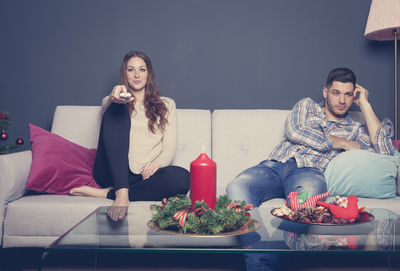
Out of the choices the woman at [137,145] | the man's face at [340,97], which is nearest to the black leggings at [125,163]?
the woman at [137,145]

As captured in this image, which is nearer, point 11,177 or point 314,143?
point 11,177

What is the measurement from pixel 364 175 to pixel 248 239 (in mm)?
1137

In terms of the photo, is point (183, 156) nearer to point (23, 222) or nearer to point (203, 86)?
point (203, 86)

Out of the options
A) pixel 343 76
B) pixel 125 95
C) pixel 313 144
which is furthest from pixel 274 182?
pixel 125 95

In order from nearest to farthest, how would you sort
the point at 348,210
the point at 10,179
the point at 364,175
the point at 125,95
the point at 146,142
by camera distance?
the point at 348,210 → the point at 125,95 → the point at 10,179 → the point at 364,175 → the point at 146,142

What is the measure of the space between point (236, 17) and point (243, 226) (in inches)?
82.5

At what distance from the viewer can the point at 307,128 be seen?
2.22 m

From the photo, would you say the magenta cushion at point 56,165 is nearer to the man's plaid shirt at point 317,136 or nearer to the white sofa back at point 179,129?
the white sofa back at point 179,129

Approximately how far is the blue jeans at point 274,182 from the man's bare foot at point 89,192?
64cm

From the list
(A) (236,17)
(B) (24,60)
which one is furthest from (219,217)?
(B) (24,60)

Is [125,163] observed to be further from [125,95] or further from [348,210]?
[348,210]

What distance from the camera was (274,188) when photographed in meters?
2.06

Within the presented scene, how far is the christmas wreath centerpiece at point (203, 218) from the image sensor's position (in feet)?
3.62

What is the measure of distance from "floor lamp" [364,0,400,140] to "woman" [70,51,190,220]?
58.3 inches
